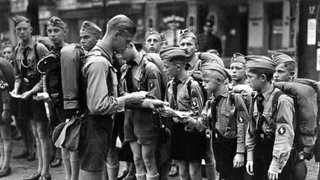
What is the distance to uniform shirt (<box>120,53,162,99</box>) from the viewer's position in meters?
5.16

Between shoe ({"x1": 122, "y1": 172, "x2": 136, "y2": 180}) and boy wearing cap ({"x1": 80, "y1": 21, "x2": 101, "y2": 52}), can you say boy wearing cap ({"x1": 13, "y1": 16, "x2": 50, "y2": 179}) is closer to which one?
shoe ({"x1": 122, "y1": 172, "x2": 136, "y2": 180})

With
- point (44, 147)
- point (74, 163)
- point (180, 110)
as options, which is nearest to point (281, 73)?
point (180, 110)

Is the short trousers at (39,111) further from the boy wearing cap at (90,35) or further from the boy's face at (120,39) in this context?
the boy's face at (120,39)

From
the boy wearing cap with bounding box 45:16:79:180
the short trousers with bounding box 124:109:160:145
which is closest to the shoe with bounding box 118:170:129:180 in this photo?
the boy wearing cap with bounding box 45:16:79:180

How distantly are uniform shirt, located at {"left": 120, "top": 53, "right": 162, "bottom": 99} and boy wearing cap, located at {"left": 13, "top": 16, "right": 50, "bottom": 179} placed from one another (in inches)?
76.1

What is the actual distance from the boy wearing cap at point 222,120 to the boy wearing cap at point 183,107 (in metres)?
0.15

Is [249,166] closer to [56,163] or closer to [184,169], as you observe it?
[184,169]

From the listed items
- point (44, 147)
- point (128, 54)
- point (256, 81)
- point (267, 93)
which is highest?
point (128, 54)

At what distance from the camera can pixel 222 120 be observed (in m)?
4.94

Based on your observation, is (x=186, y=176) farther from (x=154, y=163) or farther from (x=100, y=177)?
(x=100, y=177)

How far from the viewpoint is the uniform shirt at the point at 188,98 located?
5027 millimetres

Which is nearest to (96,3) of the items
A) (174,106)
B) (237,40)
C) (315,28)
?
(237,40)

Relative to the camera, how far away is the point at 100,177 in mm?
4238

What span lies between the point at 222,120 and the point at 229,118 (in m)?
0.08
